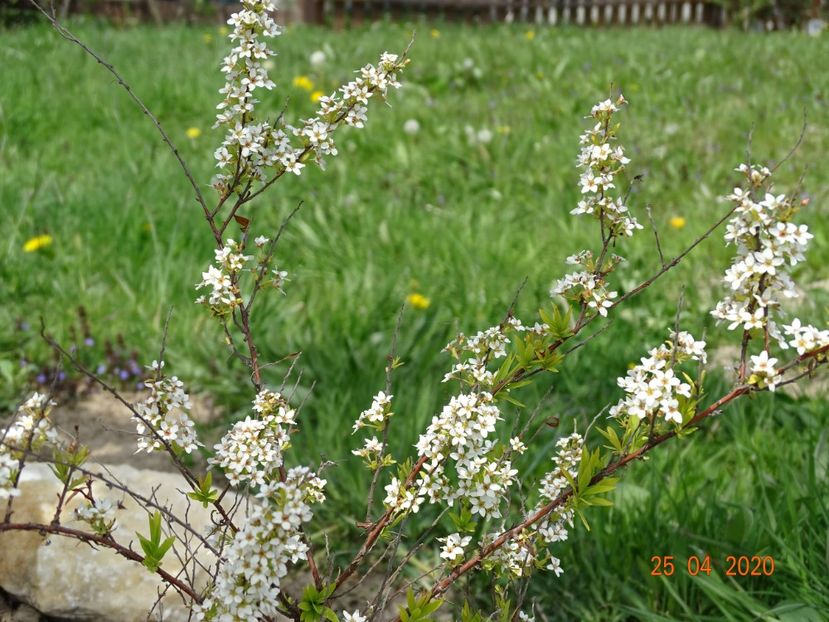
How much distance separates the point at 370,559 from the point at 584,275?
127 centimetres

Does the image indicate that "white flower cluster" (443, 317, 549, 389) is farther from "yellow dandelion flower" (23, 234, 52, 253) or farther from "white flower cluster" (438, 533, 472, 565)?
"yellow dandelion flower" (23, 234, 52, 253)

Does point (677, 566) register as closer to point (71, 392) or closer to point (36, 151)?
point (71, 392)

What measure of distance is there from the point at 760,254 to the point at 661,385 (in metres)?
0.23

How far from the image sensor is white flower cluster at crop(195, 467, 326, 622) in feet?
4.30

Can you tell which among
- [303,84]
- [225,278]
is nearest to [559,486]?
[225,278]

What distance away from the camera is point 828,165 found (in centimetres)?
527

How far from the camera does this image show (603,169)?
1.55 metres

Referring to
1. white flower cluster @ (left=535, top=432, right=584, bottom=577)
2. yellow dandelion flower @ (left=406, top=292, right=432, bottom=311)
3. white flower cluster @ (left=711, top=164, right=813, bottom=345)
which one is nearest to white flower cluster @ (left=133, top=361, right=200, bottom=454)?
white flower cluster @ (left=535, top=432, right=584, bottom=577)

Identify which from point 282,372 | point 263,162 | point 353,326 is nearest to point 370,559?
point 282,372

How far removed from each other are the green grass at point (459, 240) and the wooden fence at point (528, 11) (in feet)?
13.9

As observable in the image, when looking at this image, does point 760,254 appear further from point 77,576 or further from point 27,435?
point 77,576

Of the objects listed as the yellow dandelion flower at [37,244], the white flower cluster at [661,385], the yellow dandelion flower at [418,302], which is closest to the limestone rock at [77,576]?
the white flower cluster at [661,385]

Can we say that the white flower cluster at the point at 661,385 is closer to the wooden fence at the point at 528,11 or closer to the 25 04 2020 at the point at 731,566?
the 25 04 2020 at the point at 731,566

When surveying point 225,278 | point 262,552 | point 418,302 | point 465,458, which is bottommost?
point 262,552
